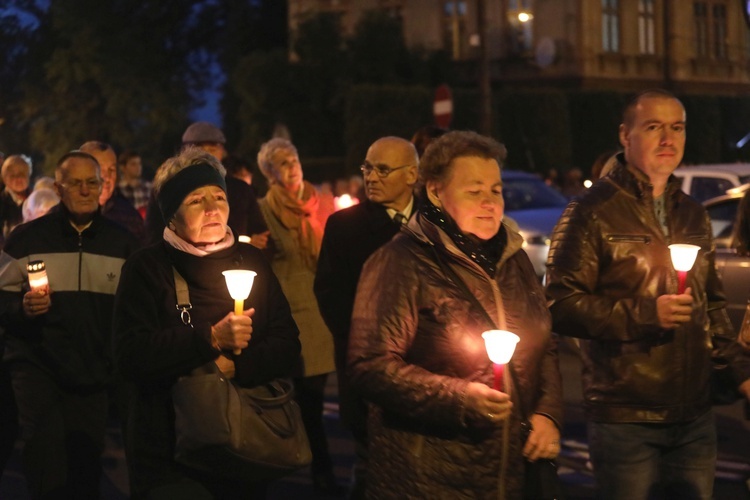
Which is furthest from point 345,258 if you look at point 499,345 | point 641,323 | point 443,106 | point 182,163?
point 443,106

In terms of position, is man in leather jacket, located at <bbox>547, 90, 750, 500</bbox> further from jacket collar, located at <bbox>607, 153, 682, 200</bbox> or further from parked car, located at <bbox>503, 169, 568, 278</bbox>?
parked car, located at <bbox>503, 169, 568, 278</bbox>

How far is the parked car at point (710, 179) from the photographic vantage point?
15.8 metres

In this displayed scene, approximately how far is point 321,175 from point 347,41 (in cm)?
507

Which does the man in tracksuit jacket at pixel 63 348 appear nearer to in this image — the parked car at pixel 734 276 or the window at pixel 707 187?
the parked car at pixel 734 276

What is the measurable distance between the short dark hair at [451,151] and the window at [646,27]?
44.8 m

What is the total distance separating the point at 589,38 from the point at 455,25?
5.48 meters

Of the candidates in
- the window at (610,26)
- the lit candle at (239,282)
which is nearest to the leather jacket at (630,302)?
the lit candle at (239,282)

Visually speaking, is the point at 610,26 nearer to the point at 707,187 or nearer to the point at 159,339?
the point at 707,187

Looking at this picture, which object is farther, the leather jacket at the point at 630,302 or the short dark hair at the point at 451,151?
A: the leather jacket at the point at 630,302

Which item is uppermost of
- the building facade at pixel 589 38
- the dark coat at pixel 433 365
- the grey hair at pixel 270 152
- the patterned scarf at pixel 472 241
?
the building facade at pixel 589 38

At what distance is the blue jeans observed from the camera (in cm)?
483

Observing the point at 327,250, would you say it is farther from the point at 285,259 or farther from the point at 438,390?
the point at 438,390

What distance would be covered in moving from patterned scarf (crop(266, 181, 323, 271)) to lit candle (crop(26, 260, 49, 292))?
8.12 ft

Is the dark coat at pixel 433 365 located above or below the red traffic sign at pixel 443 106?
below
